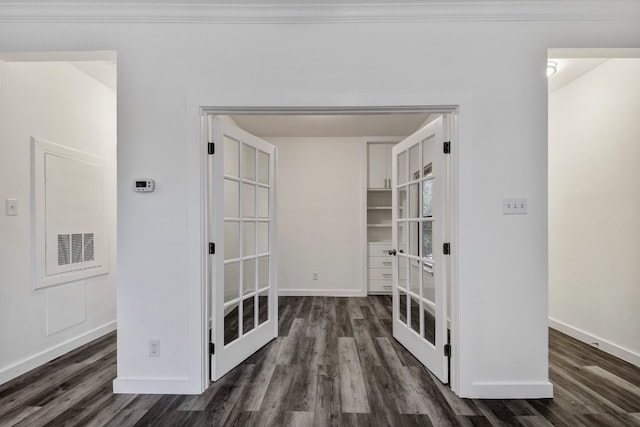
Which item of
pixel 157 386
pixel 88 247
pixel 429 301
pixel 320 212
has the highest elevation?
pixel 320 212

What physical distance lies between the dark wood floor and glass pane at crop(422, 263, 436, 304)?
1.84 feet

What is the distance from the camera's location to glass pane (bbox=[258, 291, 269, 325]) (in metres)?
2.85

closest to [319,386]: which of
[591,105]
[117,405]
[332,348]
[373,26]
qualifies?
[332,348]

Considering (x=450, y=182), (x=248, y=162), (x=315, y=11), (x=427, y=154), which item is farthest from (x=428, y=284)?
(x=315, y=11)

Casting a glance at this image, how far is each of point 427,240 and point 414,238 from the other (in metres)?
0.21

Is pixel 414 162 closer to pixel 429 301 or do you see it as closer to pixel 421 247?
pixel 421 247

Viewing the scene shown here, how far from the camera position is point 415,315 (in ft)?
8.84

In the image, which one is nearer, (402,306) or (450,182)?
(450,182)

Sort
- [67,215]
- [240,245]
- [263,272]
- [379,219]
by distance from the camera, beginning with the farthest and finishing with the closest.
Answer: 1. [379,219]
2. [263,272]
3. [67,215]
4. [240,245]

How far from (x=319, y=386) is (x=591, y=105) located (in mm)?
3477

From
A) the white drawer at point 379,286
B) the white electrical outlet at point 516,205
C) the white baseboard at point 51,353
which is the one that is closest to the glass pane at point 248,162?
the white electrical outlet at point 516,205

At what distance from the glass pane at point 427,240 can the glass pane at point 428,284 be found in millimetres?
86

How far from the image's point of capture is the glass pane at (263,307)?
2.85 metres

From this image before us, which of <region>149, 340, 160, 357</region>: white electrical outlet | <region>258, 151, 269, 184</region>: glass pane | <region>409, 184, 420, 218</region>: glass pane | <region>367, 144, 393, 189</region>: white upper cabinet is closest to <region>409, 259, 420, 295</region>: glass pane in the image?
<region>409, 184, 420, 218</region>: glass pane
